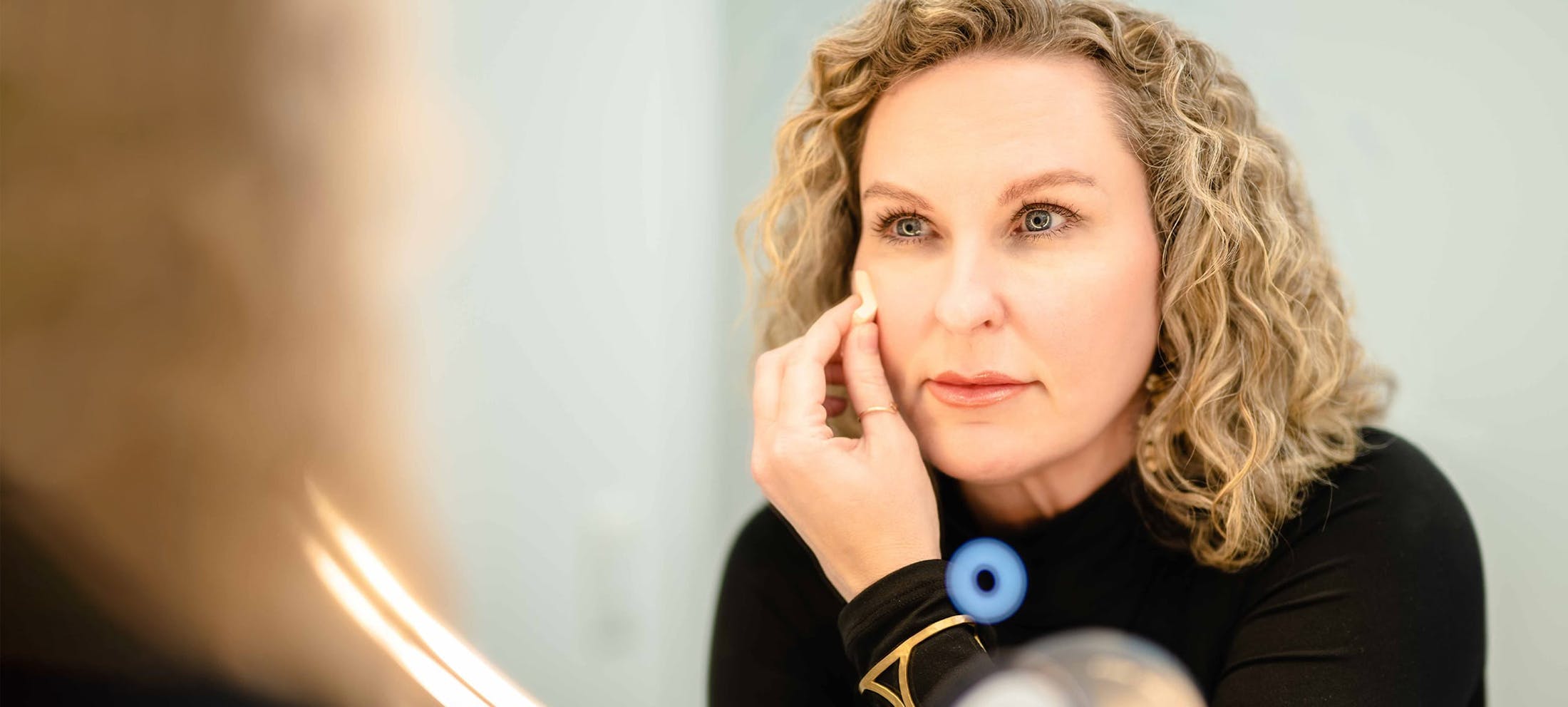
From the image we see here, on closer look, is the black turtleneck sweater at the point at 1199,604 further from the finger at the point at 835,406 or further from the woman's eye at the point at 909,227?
the woman's eye at the point at 909,227

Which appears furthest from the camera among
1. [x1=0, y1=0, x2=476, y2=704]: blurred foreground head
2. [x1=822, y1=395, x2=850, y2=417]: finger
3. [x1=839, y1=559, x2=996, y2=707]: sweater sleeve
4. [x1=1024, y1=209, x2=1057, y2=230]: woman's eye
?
[x1=822, y1=395, x2=850, y2=417]: finger

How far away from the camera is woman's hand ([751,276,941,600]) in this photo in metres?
0.86

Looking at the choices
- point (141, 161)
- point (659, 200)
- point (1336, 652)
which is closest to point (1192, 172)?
point (1336, 652)

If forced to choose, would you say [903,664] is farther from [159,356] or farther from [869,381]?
[159,356]

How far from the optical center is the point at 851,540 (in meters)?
0.85

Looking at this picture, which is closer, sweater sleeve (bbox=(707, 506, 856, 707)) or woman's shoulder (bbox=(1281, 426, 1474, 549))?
woman's shoulder (bbox=(1281, 426, 1474, 549))

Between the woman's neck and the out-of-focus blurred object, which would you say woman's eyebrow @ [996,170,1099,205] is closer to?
the woman's neck

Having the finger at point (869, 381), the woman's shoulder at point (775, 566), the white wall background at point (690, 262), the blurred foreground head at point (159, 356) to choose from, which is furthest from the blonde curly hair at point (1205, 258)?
the blurred foreground head at point (159, 356)

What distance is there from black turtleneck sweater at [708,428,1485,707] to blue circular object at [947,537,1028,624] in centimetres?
1

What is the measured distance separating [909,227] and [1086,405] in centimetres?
23

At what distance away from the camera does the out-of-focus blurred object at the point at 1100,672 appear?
2.88 feet

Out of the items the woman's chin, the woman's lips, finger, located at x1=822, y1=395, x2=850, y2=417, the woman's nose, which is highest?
finger, located at x1=822, y1=395, x2=850, y2=417

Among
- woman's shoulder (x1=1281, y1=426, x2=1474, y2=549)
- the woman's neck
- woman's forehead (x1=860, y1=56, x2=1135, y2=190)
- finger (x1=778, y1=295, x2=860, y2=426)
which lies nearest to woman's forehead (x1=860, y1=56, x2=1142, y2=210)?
woman's forehead (x1=860, y1=56, x2=1135, y2=190)

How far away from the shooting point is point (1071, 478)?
1.02m
